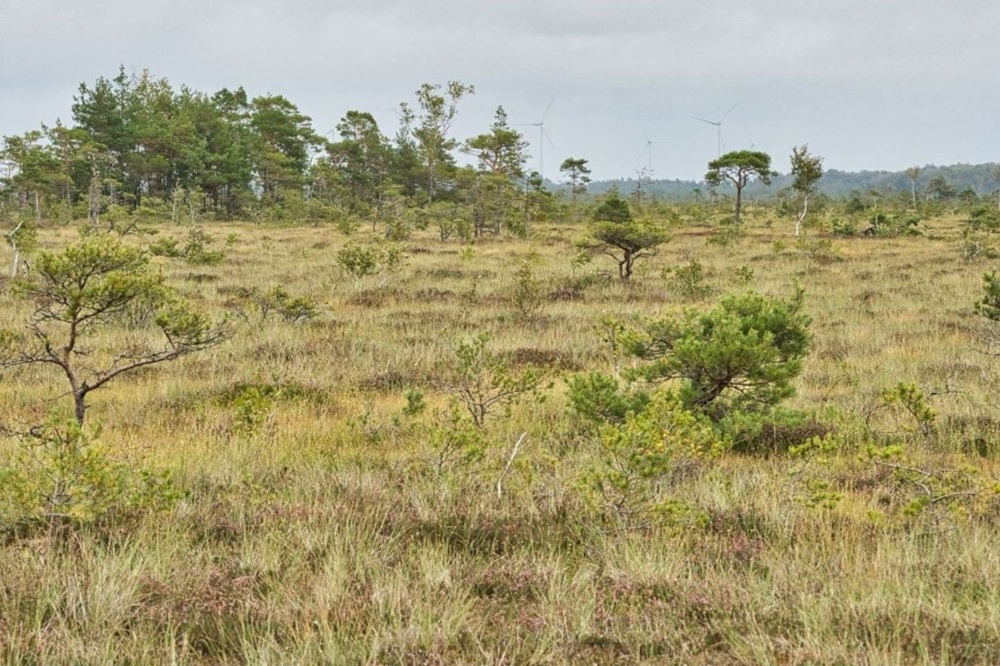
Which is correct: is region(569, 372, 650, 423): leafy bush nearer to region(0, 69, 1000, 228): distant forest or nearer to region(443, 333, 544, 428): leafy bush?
region(443, 333, 544, 428): leafy bush

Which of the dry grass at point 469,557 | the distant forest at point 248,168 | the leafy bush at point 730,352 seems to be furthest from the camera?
the distant forest at point 248,168

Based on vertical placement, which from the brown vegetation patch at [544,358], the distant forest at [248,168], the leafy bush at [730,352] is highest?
the distant forest at [248,168]

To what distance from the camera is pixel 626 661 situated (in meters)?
2.48

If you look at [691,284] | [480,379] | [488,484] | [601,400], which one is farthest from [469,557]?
[691,284]

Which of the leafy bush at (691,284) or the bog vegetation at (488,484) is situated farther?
the leafy bush at (691,284)

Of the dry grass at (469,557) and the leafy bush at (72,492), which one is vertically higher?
the leafy bush at (72,492)

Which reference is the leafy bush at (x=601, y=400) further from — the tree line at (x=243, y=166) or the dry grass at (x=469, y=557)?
the tree line at (x=243, y=166)

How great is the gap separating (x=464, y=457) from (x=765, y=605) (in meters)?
2.39

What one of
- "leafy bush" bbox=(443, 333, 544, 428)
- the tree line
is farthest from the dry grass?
the tree line

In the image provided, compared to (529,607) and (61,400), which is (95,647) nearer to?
(529,607)

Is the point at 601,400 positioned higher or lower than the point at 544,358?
higher

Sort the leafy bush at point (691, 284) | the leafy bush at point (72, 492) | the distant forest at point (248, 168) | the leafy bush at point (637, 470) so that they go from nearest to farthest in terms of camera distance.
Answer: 1. the leafy bush at point (72, 492)
2. the leafy bush at point (637, 470)
3. the leafy bush at point (691, 284)
4. the distant forest at point (248, 168)

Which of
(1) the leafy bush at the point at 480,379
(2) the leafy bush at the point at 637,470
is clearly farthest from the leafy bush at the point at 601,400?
(2) the leafy bush at the point at 637,470

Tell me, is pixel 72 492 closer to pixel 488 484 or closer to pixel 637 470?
pixel 488 484
